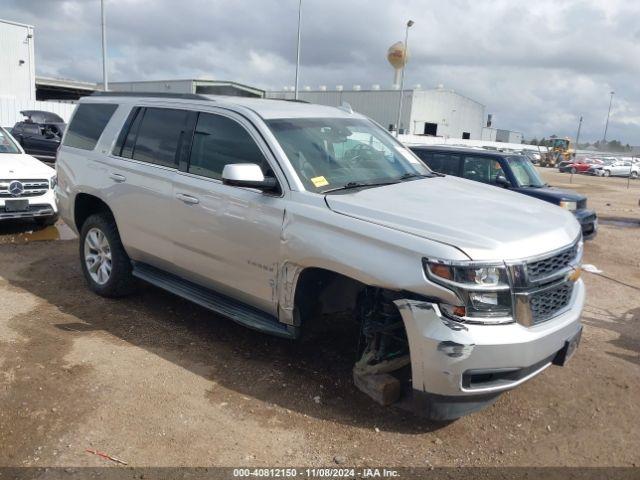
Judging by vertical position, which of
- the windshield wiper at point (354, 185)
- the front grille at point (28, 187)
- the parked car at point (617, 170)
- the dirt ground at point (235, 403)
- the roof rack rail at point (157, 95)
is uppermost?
the roof rack rail at point (157, 95)

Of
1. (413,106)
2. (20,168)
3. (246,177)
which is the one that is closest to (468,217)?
(246,177)

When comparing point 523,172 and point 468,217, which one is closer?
point 468,217

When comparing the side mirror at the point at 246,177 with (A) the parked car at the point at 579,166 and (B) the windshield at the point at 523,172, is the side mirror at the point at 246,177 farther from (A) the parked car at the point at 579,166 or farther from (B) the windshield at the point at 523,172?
(A) the parked car at the point at 579,166

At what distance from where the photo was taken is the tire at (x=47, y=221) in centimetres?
885

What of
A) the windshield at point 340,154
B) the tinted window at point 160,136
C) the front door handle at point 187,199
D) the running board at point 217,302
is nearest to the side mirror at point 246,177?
the windshield at point 340,154

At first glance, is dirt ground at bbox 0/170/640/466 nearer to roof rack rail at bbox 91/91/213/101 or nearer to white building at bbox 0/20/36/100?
roof rack rail at bbox 91/91/213/101

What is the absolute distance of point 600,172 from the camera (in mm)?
42562

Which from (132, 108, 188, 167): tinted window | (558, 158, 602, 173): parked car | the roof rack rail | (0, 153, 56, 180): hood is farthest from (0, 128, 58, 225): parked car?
(558, 158, 602, 173): parked car

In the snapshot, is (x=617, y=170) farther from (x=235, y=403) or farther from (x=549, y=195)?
(x=235, y=403)

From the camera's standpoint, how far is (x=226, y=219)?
4113mm

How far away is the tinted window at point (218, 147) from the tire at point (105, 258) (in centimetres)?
137

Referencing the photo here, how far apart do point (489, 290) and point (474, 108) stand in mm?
67863

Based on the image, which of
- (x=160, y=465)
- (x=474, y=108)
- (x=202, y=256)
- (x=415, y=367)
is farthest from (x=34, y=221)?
(x=474, y=108)

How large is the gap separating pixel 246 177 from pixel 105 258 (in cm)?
253
